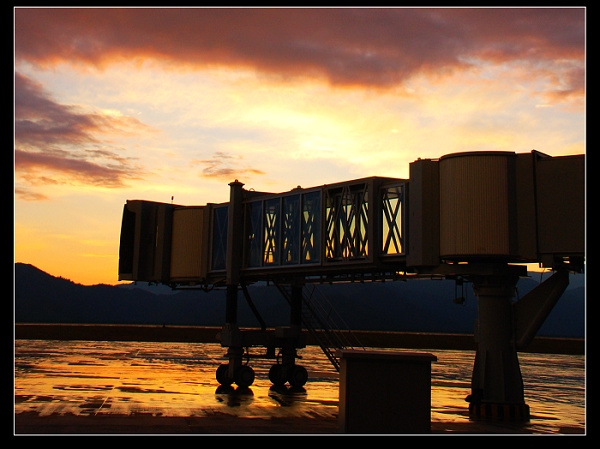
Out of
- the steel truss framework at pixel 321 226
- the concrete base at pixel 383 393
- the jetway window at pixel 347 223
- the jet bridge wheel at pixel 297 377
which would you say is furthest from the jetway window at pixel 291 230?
the concrete base at pixel 383 393

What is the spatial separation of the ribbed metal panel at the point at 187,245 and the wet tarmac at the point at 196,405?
258 inches

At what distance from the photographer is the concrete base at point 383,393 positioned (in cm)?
2052

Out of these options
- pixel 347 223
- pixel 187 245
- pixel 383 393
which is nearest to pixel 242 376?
pixel 187 245

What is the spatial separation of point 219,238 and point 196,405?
12.7m

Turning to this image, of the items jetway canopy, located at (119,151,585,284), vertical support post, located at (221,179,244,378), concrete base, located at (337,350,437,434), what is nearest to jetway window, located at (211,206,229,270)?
vertical support post, located at (221,179,244,378)

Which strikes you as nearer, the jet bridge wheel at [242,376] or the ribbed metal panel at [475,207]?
the ribbed metal panel at [475,207]

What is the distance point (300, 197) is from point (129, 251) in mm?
13312

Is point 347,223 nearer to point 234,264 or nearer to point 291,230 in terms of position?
point 291,230

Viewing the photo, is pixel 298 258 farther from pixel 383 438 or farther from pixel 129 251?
pixel 383 438

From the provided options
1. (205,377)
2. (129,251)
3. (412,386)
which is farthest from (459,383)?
(412,386)

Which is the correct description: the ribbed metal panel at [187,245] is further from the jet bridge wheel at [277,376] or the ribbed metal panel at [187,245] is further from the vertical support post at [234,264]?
the jet bridge wheel at [277,376]

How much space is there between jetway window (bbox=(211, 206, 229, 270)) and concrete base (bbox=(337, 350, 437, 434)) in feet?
72.9

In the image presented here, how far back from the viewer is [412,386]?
68.6 feet

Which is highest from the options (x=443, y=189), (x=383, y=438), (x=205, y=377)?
(x=443, y=189)
